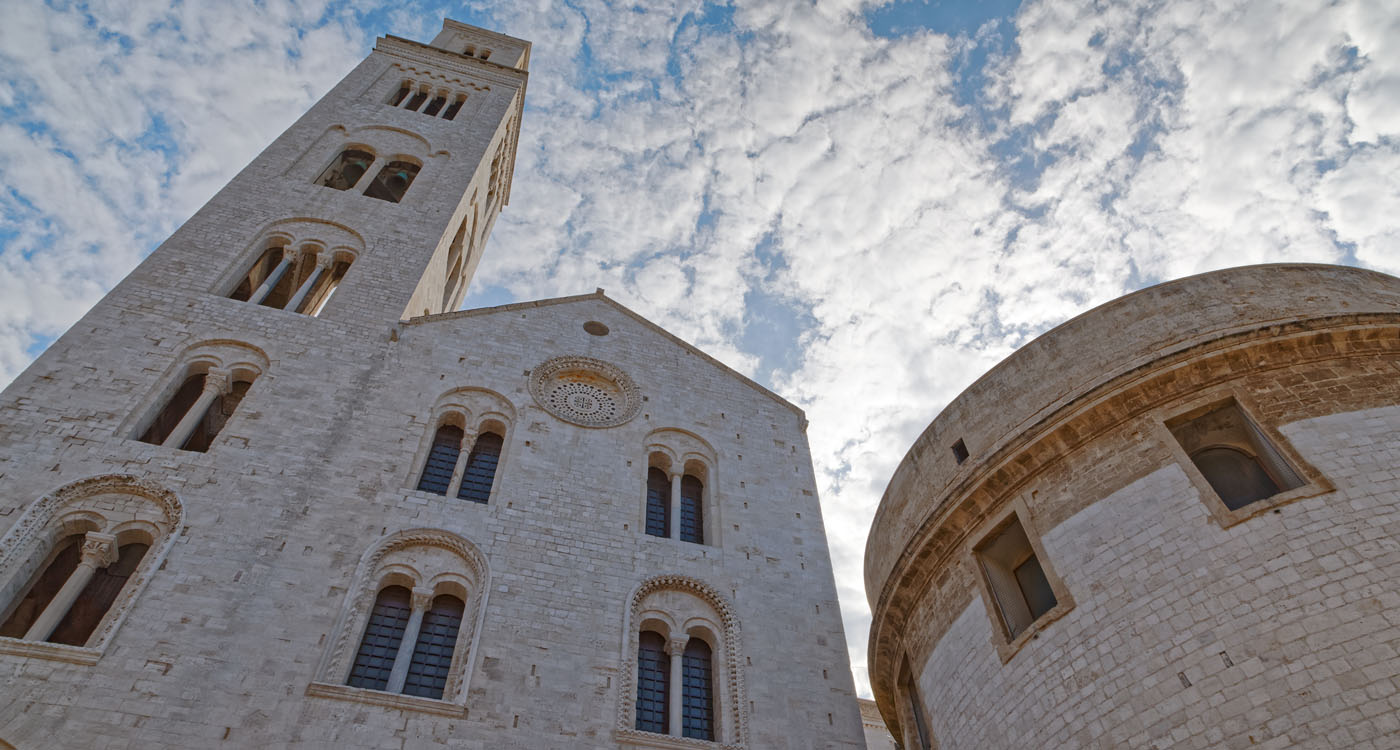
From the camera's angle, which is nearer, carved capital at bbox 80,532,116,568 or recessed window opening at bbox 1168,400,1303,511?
recessed window opening at bbox 1168,400,1303,511

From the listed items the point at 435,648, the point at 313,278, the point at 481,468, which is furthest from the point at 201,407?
the point at 435,648

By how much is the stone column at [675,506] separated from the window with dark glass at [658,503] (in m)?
0.14

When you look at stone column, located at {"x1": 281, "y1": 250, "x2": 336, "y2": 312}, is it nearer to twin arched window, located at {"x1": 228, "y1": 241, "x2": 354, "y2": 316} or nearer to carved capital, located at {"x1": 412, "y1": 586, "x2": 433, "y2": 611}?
twin arched window, located at {"x1": 228, "y1": 241, "x2": 354, "y2": 316}

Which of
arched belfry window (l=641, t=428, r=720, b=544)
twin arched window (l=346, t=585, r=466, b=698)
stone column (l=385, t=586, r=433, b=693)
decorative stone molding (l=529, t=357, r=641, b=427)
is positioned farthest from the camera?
decorative stone molding (l=529, t=357, r=641, b=427)

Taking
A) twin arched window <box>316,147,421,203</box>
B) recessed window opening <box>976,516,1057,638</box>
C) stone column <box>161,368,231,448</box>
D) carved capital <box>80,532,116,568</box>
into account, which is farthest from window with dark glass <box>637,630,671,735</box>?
twin arched window <box>316,147,421,203</box>

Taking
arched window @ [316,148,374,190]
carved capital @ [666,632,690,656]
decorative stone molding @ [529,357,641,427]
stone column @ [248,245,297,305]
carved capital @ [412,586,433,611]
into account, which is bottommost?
carved capital @ [666,632,690,656]

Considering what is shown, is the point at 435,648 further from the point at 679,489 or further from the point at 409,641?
the point at 679,489

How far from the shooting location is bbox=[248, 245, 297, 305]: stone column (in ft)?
56.8

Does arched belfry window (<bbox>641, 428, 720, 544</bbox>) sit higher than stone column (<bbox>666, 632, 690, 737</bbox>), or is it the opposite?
arched belfry window (<bbox>641, 428, 720, 544</bbox>)

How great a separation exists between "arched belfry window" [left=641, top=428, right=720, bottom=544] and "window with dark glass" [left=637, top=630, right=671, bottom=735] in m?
2.10

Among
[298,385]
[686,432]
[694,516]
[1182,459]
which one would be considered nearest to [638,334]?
[686,432]

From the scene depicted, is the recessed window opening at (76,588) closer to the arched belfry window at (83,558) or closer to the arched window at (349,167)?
the arched belfry window at (83,558)

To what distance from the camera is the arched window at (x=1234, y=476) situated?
31.6 ft

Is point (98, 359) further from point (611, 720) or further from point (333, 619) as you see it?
point (611, 720)
